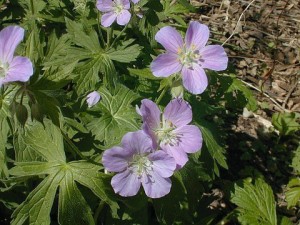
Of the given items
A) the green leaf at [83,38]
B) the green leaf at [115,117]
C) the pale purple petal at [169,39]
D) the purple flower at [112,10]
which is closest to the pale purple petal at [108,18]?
the purple flower at [112,10]

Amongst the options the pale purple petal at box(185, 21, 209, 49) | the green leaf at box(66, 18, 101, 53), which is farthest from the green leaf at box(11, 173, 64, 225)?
the green leaf at box(66, 18, 101, 53)

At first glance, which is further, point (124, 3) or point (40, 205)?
point (124, 3)

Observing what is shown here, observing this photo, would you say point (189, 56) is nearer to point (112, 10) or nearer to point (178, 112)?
point (178, 112)

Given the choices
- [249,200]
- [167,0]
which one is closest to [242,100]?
[249,200]

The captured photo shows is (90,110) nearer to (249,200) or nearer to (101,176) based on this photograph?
(101,176)

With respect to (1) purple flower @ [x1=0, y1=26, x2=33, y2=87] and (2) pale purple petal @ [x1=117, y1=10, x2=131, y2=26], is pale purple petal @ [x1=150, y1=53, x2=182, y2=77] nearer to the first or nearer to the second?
(1) purple flower @ [x1=0, y1=26, x2=33, y2=87]

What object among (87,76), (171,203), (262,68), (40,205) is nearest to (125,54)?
(87,76)
